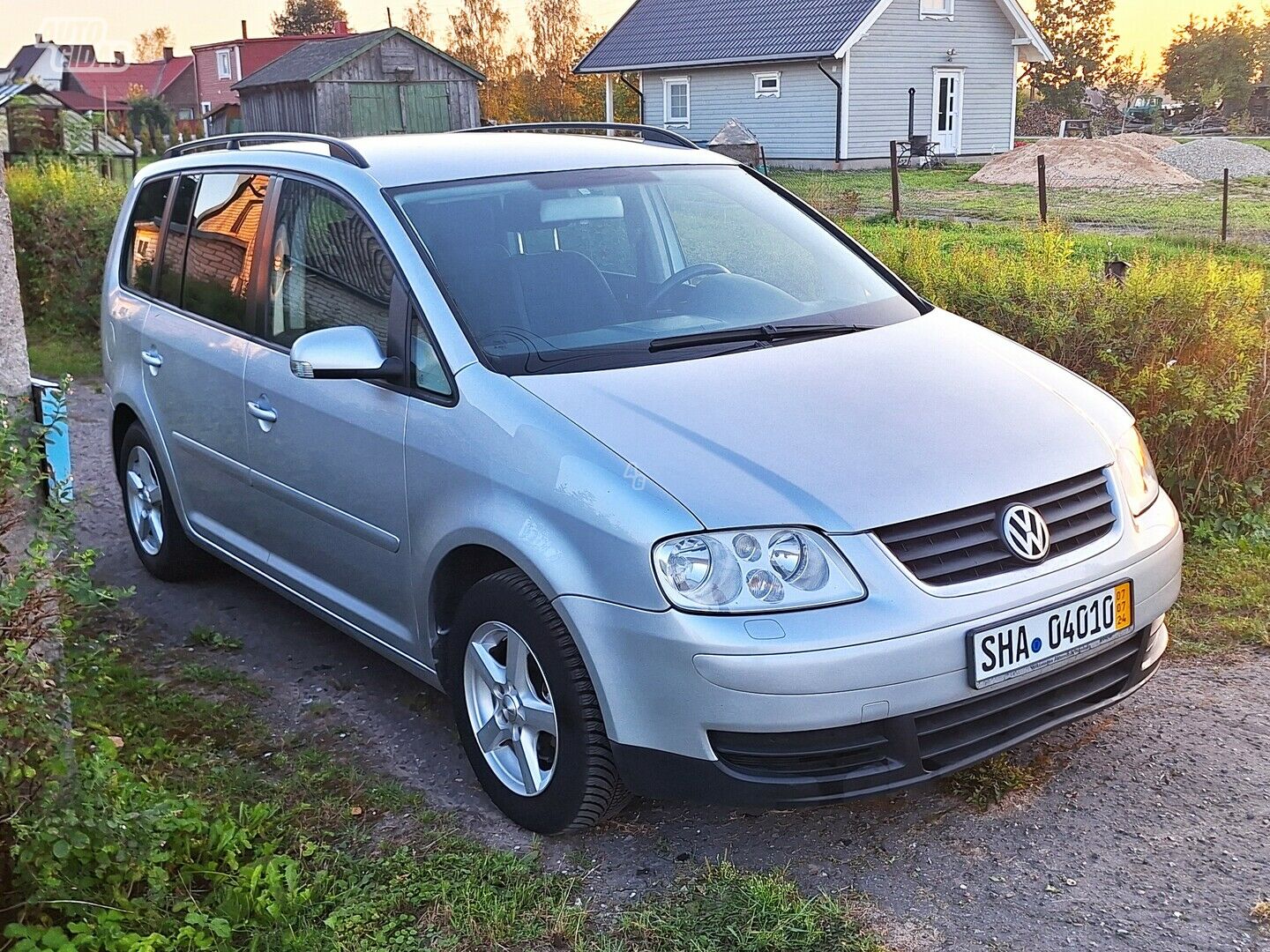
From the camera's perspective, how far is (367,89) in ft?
125

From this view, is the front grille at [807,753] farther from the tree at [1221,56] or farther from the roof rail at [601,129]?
the tree at [1221,56]

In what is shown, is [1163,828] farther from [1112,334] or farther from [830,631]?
[1112,334]

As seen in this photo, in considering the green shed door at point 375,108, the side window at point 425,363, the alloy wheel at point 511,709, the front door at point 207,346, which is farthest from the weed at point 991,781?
the green shed door at point 375,108

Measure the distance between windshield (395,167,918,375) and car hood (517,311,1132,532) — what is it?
0.19m

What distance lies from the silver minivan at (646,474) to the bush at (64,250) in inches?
305

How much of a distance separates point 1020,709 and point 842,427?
2.70 feet

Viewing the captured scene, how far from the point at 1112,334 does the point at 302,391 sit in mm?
3570

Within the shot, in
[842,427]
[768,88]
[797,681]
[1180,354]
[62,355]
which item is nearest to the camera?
[797,681]

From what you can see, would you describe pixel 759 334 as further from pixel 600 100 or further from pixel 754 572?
pixel 600 100

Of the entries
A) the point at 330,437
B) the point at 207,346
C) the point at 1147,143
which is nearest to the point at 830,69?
the point at 1147,143

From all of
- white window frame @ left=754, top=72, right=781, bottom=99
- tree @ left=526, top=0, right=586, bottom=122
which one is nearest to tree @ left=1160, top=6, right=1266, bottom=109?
tree @ left=526, top=0, right=586, bottom=122

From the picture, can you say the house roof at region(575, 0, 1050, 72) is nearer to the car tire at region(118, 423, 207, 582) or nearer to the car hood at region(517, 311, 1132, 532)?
the car tire at region(118, 423, 207, 582)

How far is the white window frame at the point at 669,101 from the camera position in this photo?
122ft

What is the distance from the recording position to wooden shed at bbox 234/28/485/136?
123 feet
